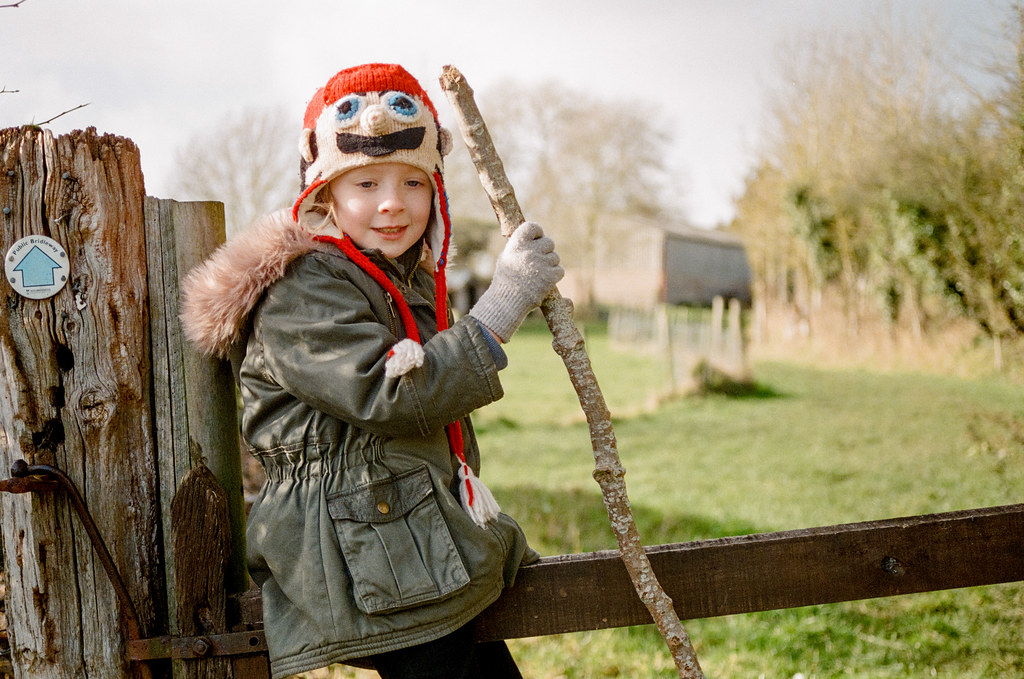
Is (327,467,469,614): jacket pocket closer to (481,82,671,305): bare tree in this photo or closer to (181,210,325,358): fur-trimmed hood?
(181,210,325,358): fur-trimmed hood

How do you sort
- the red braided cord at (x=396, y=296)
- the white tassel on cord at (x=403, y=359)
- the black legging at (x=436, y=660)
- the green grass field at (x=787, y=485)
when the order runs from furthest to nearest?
1. the green grass field at (x=787, y=485)
2. the red braided cord at (x=396, y=296)
3. the black legging at (x=436, y=660)
4. the white tassel on cord at (x=403, y=359)

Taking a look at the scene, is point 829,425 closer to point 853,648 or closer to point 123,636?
point 853,648

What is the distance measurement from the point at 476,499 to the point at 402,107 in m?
0.94

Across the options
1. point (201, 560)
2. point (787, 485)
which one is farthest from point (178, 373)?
point (787, 485)

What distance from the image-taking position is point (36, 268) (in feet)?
6.21

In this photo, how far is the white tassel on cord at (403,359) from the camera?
5.60 feet

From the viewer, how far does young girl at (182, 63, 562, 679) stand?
68.9 inches

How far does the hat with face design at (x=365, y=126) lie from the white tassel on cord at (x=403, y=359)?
1.56 ft

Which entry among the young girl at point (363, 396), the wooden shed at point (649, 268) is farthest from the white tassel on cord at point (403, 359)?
the wooden shed at point (649, 268)

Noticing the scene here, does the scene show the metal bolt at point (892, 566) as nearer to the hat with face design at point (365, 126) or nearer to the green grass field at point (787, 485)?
the hat with face design at point (365, 126)

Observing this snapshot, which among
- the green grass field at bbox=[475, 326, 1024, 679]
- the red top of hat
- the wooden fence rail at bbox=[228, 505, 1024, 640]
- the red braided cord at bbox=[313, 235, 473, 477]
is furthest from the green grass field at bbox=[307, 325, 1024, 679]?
the red top of hat

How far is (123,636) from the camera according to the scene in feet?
6.35

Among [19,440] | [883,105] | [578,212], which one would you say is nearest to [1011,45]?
[19,440]

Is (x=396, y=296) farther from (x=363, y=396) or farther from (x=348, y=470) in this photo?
(x=348, y=470)
